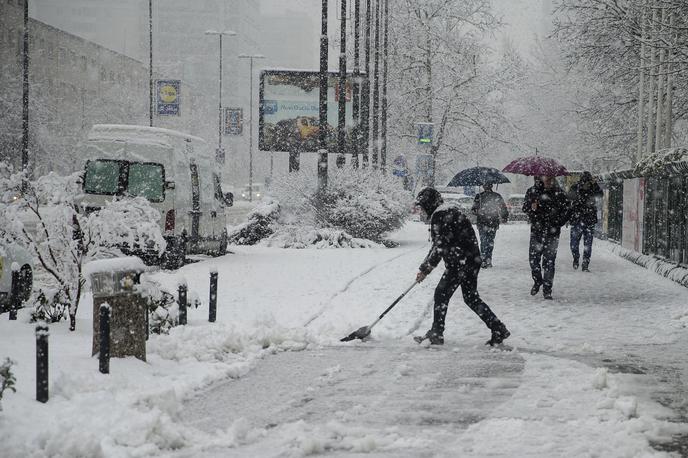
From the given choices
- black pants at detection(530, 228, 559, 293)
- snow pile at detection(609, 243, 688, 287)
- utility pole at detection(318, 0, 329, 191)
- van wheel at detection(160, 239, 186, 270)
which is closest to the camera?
black pants at detection(530, 228, 559, 293)

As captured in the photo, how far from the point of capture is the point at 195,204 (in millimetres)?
19250

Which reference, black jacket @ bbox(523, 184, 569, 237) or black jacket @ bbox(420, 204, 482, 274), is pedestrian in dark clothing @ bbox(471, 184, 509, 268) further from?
black jacket @ bbox(420, 204, 482, 274)

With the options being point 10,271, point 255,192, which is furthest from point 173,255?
point 255,192

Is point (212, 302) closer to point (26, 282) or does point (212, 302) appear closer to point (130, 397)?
point (26, 282)

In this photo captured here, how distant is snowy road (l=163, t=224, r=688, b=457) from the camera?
19.9 feet

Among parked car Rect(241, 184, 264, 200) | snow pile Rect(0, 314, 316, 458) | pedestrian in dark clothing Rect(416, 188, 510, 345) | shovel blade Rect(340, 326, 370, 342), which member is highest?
pedestrian in dark clothing Rect(416, 188, 510, 345)

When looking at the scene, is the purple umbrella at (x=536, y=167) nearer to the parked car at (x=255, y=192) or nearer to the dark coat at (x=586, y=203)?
the dark coat at (x=586, y=203)

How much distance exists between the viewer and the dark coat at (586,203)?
1870 centimetres

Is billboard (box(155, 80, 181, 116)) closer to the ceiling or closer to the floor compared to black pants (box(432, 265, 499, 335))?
closer to the ceiling

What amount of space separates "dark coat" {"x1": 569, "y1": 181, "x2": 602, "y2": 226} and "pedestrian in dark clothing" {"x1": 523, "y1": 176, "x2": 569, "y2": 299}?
12.9ft

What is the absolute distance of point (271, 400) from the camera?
7352 mm

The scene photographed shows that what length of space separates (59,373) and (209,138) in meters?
Result: 104

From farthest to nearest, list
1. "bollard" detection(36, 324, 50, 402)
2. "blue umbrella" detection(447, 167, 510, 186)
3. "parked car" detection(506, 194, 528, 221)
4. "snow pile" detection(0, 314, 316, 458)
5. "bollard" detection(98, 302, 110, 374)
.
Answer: "parked car" detection(506, 194, 528, 221), "blue umbrella" detection(447, 167, 510, 186), "bollard" detection(98, 302, 110, 374), "bollard" detection(36, 324, 50, 402), "snow pile" detection(0, 314, 316, 458)

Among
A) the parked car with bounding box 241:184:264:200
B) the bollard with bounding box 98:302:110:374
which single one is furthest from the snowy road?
the parked car with bounding box 241:184:264:200
